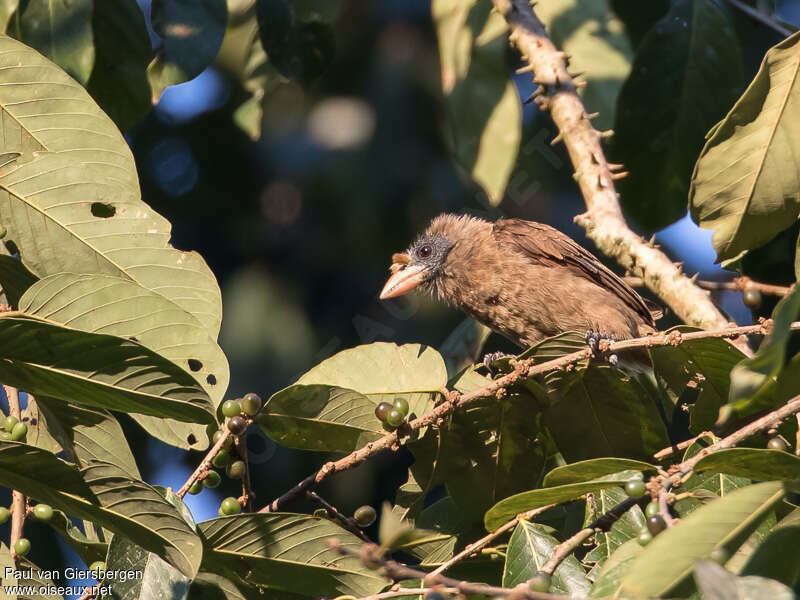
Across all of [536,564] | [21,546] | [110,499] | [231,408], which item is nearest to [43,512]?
[21,546]

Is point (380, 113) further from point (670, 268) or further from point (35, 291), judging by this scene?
point (35, 291)

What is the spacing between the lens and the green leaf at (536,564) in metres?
1.84

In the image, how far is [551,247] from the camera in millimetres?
3969

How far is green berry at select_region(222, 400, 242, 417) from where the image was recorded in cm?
220

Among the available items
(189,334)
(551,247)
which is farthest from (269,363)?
(189,334)

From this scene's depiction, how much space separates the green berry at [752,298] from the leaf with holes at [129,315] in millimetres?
1809

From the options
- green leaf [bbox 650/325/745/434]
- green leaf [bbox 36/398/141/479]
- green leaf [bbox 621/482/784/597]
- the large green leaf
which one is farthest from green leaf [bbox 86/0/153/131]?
green leaf [bbox 621/482/784/597]

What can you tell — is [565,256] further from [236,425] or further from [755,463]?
[755,463]

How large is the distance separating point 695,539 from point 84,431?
1.59 m

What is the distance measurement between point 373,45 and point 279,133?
1.40 m

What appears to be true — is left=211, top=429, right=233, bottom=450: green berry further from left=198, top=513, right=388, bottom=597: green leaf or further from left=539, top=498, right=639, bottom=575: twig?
left=539, top=498, right=639, bottom=575: twig

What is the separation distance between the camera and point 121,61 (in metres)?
3.20

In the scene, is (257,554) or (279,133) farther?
(279,133)

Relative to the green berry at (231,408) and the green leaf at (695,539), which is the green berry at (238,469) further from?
the green leaf at (695,539)
